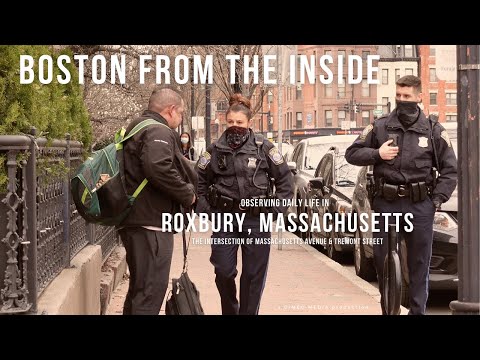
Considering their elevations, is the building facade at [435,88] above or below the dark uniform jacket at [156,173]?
above

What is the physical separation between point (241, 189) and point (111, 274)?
2.99m

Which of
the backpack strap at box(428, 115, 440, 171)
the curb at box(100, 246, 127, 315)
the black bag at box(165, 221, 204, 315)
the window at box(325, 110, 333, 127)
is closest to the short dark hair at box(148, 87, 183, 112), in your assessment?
the black bag at box(165, 221, 204, 315)

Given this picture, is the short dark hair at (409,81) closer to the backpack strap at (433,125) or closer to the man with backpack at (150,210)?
the backpack strap at (433,125)

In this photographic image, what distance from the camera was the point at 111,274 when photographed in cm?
1063

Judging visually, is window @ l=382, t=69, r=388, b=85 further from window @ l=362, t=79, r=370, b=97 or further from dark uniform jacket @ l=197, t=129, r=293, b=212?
dark uniform jacket @ l=197, t=129, r=293, b=212

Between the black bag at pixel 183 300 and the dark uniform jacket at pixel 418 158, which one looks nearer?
the black bag at pixel 183 300

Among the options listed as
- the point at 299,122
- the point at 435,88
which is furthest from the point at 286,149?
the point at 435,88

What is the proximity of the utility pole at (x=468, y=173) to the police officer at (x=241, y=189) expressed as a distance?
7.14 ft

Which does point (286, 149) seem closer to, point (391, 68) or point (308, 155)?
point (308, 155)

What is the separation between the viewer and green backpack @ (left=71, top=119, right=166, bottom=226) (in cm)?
703

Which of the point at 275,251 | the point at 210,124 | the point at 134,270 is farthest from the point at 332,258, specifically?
the point at 134,270

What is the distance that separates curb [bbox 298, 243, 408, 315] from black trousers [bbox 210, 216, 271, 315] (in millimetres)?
1245

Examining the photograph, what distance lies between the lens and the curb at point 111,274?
948 cm

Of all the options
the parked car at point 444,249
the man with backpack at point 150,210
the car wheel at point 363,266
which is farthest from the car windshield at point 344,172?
the man with backpack at point 150,210
